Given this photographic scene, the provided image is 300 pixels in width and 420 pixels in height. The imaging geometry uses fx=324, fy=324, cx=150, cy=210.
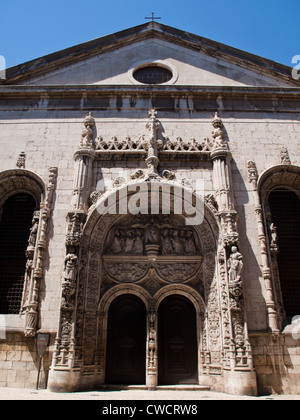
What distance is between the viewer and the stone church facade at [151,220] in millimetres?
9484

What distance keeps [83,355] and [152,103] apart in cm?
933

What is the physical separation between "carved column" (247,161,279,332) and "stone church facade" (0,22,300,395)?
0.06m

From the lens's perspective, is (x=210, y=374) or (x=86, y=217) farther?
(x=86, y=217)

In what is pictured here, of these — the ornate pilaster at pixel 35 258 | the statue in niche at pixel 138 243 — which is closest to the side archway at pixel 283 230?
the statue in niche at pixel 138 243

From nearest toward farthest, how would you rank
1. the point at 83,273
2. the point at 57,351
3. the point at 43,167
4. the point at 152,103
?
the point at 57,351 < the point at 83,273 < the point at 43,167 < the point at 152,103

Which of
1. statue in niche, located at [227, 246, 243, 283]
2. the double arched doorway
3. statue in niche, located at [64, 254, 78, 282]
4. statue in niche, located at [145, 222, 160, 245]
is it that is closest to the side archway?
statue in niche, located at [227, 246, 243, 283]

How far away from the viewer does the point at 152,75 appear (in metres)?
14.2

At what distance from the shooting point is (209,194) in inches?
430

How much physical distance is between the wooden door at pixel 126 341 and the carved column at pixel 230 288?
2.70 m

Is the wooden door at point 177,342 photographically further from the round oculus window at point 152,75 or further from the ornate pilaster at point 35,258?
the round oculus window at point 152,75

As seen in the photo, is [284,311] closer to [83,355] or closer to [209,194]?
[209,194]

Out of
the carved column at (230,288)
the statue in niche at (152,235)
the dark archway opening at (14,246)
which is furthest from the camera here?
the statue in niche at (152,235)

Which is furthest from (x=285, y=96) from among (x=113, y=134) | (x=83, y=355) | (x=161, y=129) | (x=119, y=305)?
(x=83, y=355)

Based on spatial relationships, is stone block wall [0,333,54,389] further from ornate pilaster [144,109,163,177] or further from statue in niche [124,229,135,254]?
ornate pilaster [144,109,163,177]
